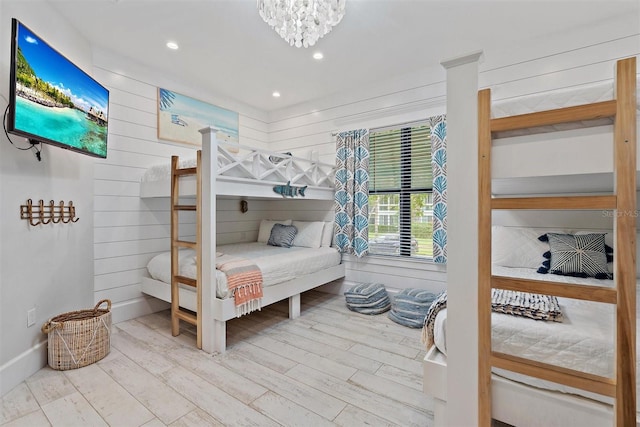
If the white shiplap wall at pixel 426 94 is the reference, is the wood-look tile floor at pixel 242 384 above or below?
below

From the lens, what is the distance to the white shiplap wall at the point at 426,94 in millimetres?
2389

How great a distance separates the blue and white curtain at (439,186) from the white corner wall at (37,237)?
10.9 ft

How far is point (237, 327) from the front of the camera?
2.82m

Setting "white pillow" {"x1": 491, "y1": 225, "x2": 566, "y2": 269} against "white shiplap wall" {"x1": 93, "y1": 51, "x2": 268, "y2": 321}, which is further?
"white shiplap wall" {"x1": 93, "y1": 51, "x2": 268, "y2": 321}

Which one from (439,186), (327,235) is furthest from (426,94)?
(327,235)

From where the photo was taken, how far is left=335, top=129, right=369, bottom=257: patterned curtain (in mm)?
3537

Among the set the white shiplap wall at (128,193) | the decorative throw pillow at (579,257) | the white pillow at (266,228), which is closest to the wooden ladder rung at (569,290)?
the decorative throw pillow at (579,257)

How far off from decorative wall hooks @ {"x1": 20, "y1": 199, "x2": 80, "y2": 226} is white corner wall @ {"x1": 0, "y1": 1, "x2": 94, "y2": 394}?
0.13 ft

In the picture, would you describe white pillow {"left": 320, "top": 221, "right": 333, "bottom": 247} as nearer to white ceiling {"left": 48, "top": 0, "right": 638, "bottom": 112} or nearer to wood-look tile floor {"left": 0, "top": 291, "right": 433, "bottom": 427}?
wood-look tile floor {"left": 0, "top": 291, "right": 433, "bottom": 427}

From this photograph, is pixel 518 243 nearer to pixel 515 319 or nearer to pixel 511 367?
pixel 515 319

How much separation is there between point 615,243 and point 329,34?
250 cm

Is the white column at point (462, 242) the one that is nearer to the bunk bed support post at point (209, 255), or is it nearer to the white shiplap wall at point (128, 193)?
the bunk bed support post at point (209, 255)

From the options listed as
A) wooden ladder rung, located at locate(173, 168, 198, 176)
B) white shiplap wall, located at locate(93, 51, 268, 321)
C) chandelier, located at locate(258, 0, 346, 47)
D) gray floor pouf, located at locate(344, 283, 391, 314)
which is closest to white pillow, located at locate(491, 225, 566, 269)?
gray floor pouf, located at locate(344, 283, 391, 314)

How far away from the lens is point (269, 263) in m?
2.69
